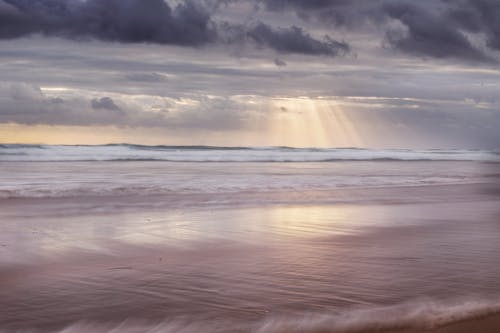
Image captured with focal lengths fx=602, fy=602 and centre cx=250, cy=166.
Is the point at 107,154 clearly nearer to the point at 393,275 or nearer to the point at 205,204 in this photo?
the point at 205,204

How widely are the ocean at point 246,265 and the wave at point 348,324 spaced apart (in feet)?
0.05

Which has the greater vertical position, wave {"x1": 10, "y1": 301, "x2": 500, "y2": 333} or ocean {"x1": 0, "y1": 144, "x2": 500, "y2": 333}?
wave {"x1": 10, "y1": 301, "x2": 500, "y2": 333}

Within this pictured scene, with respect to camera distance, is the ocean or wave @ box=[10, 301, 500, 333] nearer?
wave @ box=[10, 301, 500, 333]

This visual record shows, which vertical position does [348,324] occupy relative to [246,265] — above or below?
above

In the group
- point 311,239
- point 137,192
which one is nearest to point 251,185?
point 137,192

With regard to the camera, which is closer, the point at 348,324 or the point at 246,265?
the point at 348,324

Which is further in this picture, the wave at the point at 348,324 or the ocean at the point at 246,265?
the ocean at the point at 246,265

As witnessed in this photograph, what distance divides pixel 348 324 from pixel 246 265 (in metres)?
2.23

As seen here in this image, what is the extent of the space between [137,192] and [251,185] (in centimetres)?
371

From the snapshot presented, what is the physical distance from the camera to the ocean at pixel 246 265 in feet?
14.8

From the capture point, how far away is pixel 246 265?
21.2 ft

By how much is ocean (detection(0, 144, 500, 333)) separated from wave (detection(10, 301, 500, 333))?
1 centimetres

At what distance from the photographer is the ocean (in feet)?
14.8

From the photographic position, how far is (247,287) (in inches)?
214
